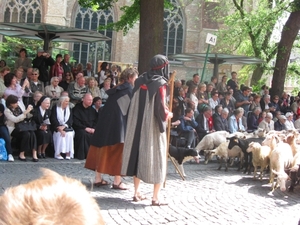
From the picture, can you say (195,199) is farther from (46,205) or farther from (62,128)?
(46,205)

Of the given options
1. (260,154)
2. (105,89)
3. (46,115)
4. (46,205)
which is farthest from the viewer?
(105,89)

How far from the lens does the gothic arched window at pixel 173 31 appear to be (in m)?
37.1

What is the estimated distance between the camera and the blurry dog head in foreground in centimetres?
117

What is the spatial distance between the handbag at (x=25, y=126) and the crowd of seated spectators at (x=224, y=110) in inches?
152

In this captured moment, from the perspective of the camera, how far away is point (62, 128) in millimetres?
11914

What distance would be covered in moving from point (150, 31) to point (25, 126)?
13.5ft

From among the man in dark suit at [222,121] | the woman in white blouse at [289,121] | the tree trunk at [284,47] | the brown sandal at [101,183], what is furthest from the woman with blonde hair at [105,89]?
the tree trunk at [284,47]

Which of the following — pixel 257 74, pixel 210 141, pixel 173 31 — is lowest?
pixel 210 141

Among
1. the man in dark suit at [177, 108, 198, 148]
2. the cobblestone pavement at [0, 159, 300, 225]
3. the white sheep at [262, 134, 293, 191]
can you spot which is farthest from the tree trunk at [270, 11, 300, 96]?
the white sheep at [262, 134, 293, 191]

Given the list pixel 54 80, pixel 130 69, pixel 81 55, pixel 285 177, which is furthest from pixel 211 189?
pixel 81 55

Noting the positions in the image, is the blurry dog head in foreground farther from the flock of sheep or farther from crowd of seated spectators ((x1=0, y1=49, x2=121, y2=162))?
crowd of seated spectators ((x1=0, y1=49, x2=121, y2=162))

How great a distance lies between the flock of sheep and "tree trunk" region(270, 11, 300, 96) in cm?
810

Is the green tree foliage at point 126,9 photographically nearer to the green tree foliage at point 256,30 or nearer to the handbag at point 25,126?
the green tree foliage at point 256,30

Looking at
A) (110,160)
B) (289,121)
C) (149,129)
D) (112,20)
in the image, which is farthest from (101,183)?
(112,20)
